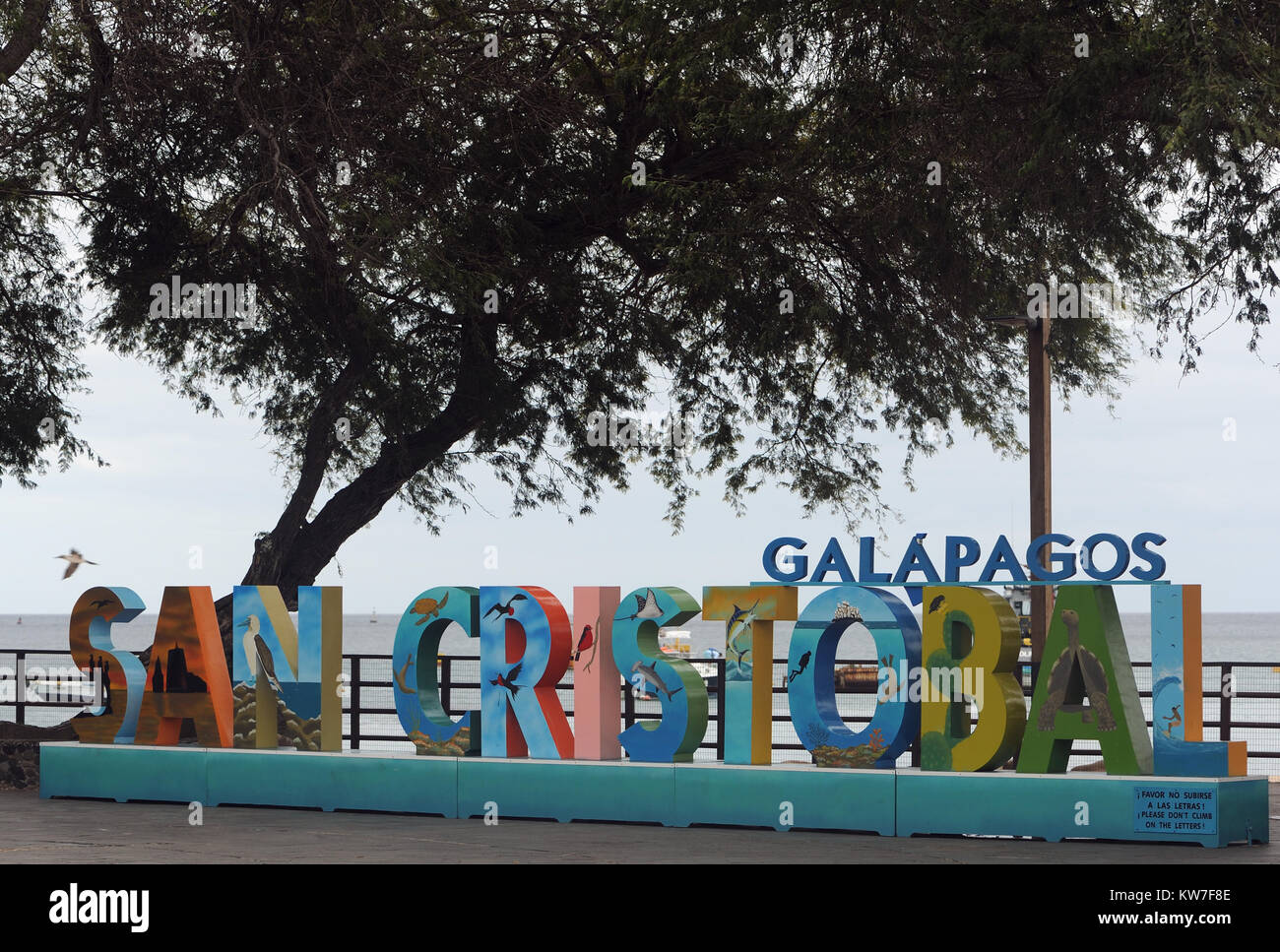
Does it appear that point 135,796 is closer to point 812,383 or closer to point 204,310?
point 204,310

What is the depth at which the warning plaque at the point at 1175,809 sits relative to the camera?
12.6 m

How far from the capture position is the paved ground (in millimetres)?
12445

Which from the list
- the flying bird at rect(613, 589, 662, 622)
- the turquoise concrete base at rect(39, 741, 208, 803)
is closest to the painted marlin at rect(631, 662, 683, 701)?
the flying bird at rect(613, 589, 662, 622)

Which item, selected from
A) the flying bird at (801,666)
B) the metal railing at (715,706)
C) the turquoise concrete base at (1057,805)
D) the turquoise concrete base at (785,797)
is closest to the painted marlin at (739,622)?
the flying bird at (801,666)

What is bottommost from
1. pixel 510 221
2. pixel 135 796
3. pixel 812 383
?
pixel 135 796

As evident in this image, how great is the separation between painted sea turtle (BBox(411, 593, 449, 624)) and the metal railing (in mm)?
549

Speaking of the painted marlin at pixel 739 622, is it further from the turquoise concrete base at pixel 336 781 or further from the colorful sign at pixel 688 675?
the turquoise concrete base at pixel 336 781

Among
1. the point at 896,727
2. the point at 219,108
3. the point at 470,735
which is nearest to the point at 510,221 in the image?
the point at 219,108

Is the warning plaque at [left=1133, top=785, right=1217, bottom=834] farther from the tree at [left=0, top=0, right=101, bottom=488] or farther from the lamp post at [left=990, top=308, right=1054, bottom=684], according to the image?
the tree at [left=0, top=0, right=101, bottom=488]

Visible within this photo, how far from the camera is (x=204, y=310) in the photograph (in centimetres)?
2036

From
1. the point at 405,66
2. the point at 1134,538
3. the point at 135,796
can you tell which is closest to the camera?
the point at 1134,538

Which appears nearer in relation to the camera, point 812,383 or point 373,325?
point 373,325

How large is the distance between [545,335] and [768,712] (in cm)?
760

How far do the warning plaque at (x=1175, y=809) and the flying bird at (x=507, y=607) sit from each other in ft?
18.3
